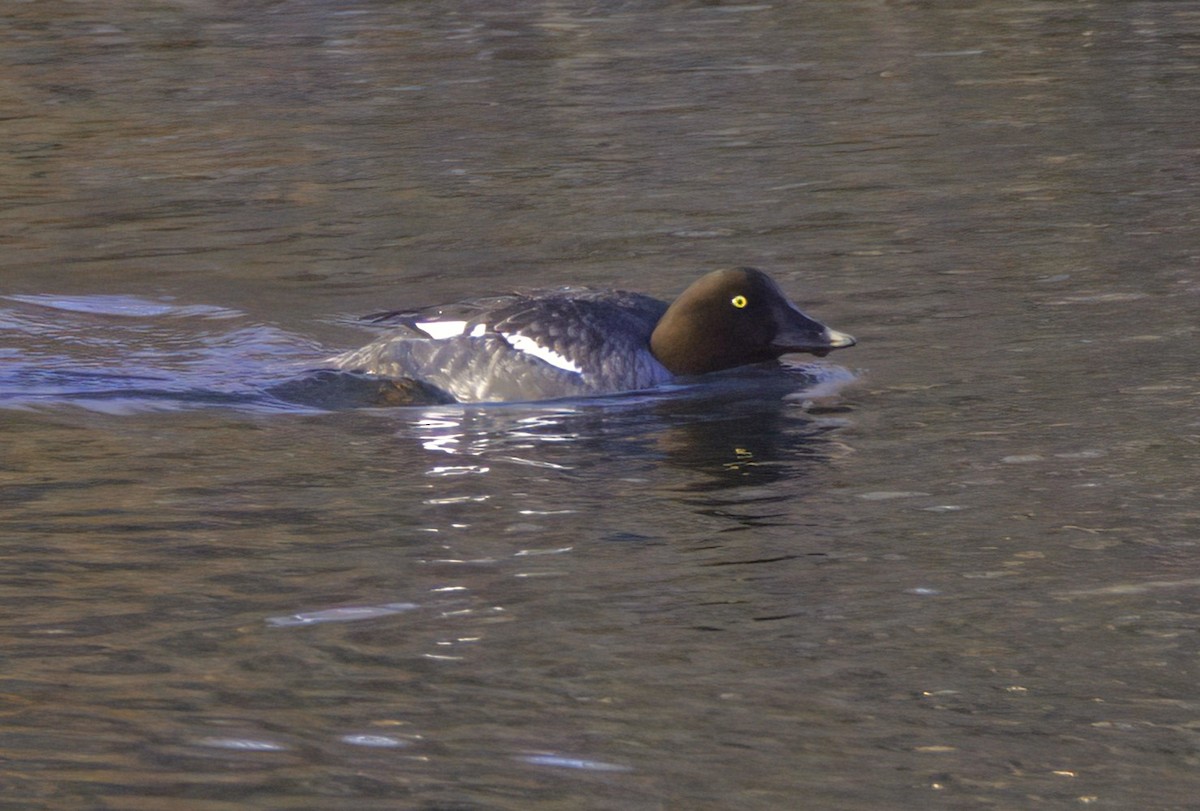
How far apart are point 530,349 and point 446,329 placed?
530mm

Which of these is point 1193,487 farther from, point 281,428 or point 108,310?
point 108,310

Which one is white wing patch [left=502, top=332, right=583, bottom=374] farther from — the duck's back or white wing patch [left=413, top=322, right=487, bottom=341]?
white wing patch [left=413, top=322, right=487, bottom=341]

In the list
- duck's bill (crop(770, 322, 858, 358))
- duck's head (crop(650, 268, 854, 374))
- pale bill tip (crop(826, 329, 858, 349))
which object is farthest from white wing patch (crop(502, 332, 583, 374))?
pale bill tip (crop(826, 329, 858, 349))

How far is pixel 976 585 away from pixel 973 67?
559 inches

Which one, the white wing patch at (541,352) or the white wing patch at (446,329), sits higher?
the white wing patch at (446,329)

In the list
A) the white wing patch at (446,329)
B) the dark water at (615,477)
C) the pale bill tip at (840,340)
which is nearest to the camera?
the dark water at (615,477)

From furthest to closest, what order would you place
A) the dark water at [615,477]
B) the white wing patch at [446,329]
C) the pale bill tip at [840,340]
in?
the white wing patch at [446,329], the pale bill tip at [840,340], the dark water at [615,477]

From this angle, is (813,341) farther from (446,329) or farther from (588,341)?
(446,329)

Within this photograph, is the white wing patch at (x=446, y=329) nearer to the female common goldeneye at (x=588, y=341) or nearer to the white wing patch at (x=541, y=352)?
the female common goldeneye at (x=588, y=341)

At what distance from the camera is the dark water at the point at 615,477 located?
15.9 ft

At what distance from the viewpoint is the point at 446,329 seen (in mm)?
9469

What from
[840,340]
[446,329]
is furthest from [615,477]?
[446,329]

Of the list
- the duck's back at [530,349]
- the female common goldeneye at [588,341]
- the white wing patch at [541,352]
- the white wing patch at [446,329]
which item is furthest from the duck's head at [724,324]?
the white wing patch at [446,329]

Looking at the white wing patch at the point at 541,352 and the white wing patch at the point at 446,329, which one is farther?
the white wing patch at the point at 446,329
